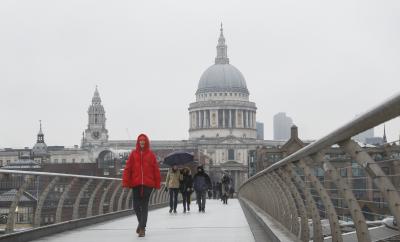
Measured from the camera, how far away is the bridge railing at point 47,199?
10.4m

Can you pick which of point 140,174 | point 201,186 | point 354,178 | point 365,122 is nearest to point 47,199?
point 140,174

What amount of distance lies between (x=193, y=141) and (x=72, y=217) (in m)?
183

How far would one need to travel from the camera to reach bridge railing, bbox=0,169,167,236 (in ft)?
34.2

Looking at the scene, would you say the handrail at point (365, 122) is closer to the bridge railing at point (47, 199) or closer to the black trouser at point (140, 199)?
the bridge railing at point (47, 199)

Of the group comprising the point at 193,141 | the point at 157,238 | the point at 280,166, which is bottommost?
the point at 157,238

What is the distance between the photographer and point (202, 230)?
14.1 m

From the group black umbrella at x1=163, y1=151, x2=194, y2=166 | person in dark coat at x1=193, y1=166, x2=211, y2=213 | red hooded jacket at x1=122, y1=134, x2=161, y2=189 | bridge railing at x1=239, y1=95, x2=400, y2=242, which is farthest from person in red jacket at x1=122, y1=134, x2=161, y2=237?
black umbrella at x1=163, y1=151, x2=194, y2=166

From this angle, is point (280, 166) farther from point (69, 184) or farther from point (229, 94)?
point (229, 94)

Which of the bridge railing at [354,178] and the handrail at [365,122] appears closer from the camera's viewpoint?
the handrail at [365,122]

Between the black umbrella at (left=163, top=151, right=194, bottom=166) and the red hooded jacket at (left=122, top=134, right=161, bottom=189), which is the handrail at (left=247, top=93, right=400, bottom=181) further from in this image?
the black umbrella at (left=163, top=151, right=194, bottom=166)

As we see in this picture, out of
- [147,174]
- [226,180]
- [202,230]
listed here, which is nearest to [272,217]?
[202,230]

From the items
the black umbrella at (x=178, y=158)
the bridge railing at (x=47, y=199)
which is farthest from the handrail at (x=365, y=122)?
the black umbrella at (x=178, y=158)

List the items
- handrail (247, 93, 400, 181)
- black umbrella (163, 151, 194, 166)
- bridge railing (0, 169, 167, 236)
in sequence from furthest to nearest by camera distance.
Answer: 1. black umbrella (163, 151, 194, 166)
2. bridge railing (0, 169, 167, 236)
3. handrail (247, 93, 400, 181)

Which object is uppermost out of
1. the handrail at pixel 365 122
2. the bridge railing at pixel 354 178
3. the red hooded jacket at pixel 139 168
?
the red hooded jacket at pixel 139 168
